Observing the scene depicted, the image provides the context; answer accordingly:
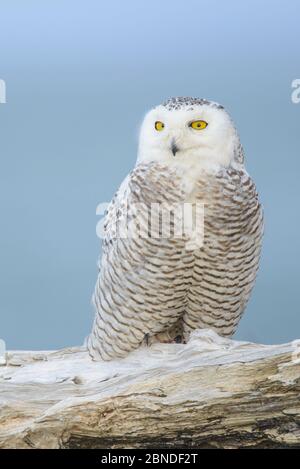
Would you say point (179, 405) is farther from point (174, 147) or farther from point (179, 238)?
point (174, 147)

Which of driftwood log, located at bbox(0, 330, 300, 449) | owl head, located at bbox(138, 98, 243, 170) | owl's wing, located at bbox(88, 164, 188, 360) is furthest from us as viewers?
owl's wing, located at bbox(88, 164, 188, 360)

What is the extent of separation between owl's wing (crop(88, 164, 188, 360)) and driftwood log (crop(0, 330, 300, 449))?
156mm

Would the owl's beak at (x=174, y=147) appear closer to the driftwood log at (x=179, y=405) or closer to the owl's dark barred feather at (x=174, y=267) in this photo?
the owl's dark barred feather at (x=174, y=267)

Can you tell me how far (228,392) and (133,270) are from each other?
19.2 inches

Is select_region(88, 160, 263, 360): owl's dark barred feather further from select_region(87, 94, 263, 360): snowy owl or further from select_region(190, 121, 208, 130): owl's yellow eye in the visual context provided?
select_region(190, 121, 208, 130): owl's yellow eye

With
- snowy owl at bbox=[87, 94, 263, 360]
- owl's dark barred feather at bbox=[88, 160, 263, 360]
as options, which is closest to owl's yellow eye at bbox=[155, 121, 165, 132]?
snowy owl at bbox=[87, 94, 263, 360]

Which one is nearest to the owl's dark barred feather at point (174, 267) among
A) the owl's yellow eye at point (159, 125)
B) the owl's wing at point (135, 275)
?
the owl's wing at point (135, 275)

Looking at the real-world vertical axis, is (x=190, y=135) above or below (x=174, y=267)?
above

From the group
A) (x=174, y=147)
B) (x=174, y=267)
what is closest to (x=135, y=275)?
(x=174, y=267)

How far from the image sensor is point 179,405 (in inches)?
119

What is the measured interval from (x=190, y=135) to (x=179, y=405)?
28.9 inches

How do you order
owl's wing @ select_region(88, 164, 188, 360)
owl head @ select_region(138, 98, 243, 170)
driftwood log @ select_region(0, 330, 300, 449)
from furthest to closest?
owl's wing @ select_region(88, 164, 188, 360) < owl head @ select_region(138, 98, 243, 170) < driftwood log @ select_region(0, 330, 300, 449)

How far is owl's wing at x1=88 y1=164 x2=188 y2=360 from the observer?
10.5 feet
